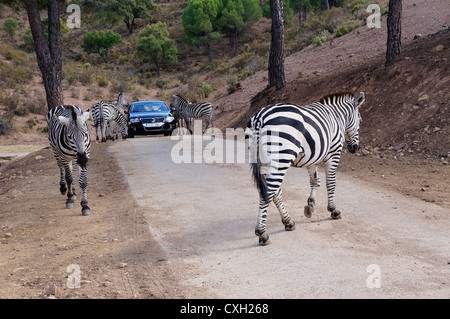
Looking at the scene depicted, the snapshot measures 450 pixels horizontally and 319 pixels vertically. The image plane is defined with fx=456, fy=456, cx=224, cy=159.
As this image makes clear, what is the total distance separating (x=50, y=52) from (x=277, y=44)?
10656mm

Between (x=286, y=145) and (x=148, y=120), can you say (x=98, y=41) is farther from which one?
(x=286, y=145)

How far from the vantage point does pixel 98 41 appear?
237 ft

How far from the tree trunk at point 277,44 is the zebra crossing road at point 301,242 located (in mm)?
12989

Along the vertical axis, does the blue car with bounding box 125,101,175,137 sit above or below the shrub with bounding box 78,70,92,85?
below

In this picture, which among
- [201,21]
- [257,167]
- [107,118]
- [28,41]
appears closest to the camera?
[257,167]

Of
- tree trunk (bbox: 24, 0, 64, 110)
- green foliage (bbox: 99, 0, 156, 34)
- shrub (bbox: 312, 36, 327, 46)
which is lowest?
tree trunk (bbox: 24, 0, 64, 110)

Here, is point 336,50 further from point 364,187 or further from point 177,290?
point 177,290

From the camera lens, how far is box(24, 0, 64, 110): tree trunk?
63.3ft

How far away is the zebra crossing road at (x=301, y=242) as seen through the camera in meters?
4.96

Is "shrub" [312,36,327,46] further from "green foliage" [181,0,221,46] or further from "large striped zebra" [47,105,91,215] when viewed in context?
"green foliage" [181,0,221,46]

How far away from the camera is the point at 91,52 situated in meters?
72.9

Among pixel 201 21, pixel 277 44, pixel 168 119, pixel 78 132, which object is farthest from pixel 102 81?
pixel 78 132

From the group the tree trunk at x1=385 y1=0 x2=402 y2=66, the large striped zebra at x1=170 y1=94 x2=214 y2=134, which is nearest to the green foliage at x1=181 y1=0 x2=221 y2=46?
the large striped zebra at x1=170 y1=94 x2=214 y2=134

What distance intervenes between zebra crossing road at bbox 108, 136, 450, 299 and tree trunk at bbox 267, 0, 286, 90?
511 inches
